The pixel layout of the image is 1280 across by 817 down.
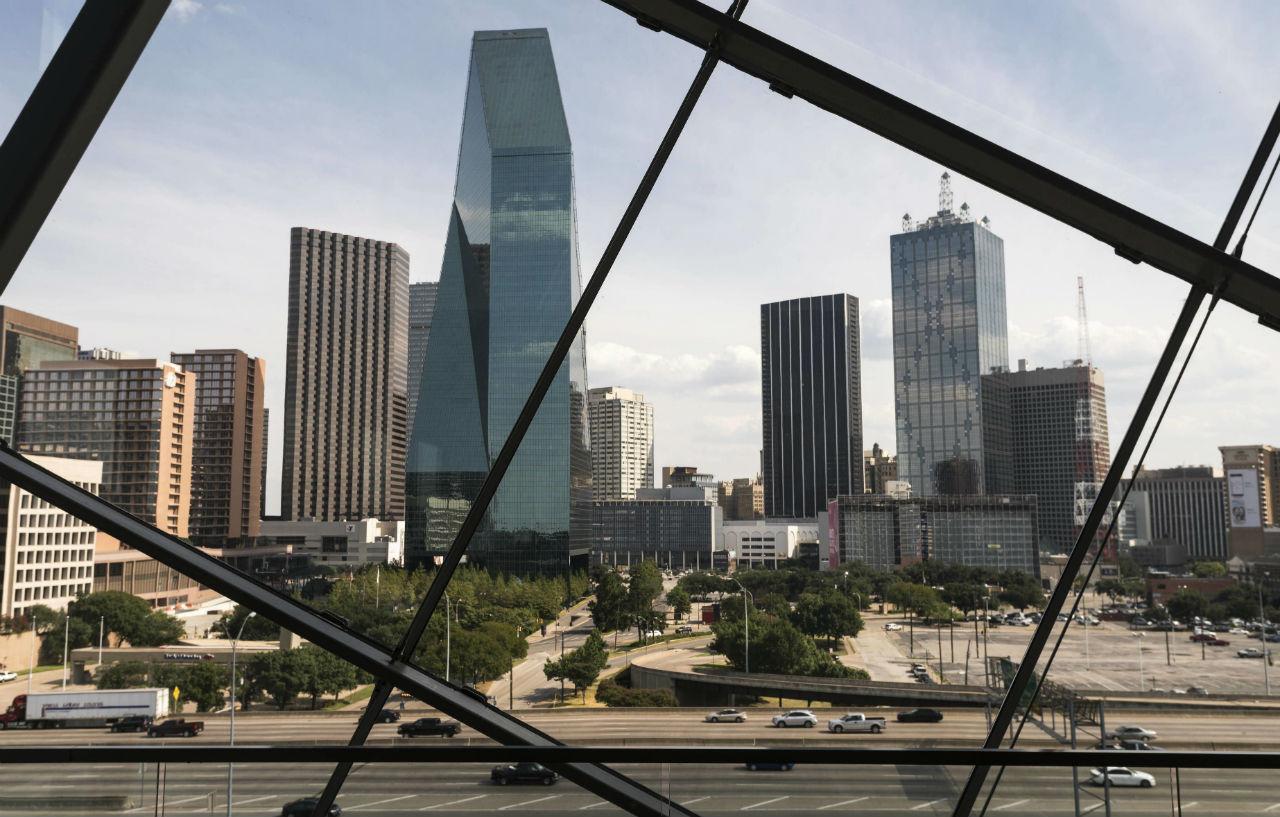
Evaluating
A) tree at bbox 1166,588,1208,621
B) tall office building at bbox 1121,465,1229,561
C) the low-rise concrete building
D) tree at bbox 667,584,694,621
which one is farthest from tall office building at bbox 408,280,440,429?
tree at bbox 1166,588,1208,621

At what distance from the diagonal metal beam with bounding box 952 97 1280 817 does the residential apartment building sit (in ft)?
42.0

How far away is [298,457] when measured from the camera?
26797mm

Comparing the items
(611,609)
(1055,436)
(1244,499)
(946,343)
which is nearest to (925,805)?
(611,609)

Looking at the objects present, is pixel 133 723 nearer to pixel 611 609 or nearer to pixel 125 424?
pixel 125 424

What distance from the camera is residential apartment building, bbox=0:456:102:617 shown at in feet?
36.8

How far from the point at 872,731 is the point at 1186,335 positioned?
38.5 ft

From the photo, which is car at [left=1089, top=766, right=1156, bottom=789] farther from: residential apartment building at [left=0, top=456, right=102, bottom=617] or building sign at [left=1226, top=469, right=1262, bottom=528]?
building sign at [left=1226, top=469, right=1262, bottom=528]

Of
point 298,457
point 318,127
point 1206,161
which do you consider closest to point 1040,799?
point 1206,161

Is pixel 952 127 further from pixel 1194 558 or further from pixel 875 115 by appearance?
pixel 1194 558

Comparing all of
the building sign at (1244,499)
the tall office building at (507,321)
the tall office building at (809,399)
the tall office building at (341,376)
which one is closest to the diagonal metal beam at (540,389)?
the building sign at (1244,499)

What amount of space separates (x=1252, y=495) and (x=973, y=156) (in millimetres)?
18711

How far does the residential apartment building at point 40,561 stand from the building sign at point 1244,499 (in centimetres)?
2021

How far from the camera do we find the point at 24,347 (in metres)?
11.3

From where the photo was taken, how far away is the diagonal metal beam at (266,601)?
3.39 feet
